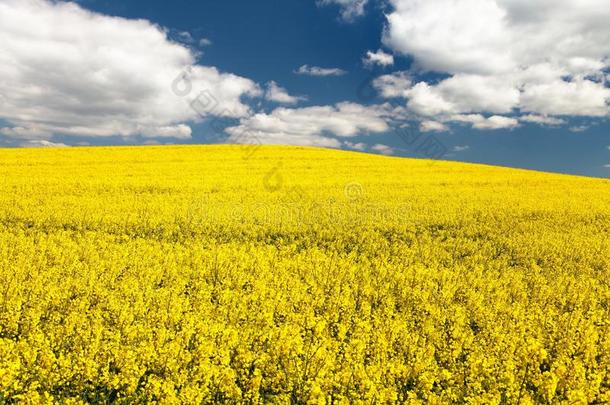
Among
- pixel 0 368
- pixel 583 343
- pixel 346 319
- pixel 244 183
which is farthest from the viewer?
pixel 244 183

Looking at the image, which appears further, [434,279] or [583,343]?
[434,279]

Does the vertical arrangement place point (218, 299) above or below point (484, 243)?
below

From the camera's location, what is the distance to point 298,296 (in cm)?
880

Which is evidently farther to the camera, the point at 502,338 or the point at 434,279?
the point at 434,279

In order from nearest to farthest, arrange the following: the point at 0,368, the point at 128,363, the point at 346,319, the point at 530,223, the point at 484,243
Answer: the point at 0,368 < the point at 128,363 < the point at 346,319 < the point at 484,243 < the point at 530,223

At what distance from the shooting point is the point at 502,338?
724cm

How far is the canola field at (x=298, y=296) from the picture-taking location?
5.64 m

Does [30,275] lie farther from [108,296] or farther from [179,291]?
[179,291]

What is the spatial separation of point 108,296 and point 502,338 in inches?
303

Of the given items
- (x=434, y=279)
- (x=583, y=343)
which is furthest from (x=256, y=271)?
(x=583, y=343)

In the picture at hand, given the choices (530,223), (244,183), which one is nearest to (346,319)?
(530,223)

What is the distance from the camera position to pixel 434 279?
10.9 meters

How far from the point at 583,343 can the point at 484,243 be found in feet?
25.2

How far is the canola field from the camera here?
222 inches
